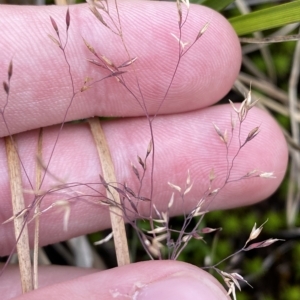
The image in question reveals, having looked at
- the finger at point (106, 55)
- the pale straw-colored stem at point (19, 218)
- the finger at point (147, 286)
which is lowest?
the finger at point (147, 286)

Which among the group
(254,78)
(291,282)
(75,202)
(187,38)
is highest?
(187,38)

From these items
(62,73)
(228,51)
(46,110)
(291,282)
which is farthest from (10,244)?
(291,282)

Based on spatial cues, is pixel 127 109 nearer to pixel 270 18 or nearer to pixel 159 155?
pixel 159 155

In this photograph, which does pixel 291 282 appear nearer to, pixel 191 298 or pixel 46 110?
pixel 191 298

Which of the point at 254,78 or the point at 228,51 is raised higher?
the point at 228,51

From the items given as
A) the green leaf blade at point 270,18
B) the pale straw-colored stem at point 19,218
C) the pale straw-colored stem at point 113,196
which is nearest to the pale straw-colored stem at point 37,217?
the pale straw-colored stem at point 19,218

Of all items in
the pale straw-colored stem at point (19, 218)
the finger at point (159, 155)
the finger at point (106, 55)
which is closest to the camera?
the pale straw-colored stem at point (19, 218)

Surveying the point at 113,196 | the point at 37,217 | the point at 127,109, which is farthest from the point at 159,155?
the point at 37,217

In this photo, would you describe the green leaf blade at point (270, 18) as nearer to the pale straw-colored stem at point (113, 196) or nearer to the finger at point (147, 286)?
the pale straw-colored stem at point (113, 196)
